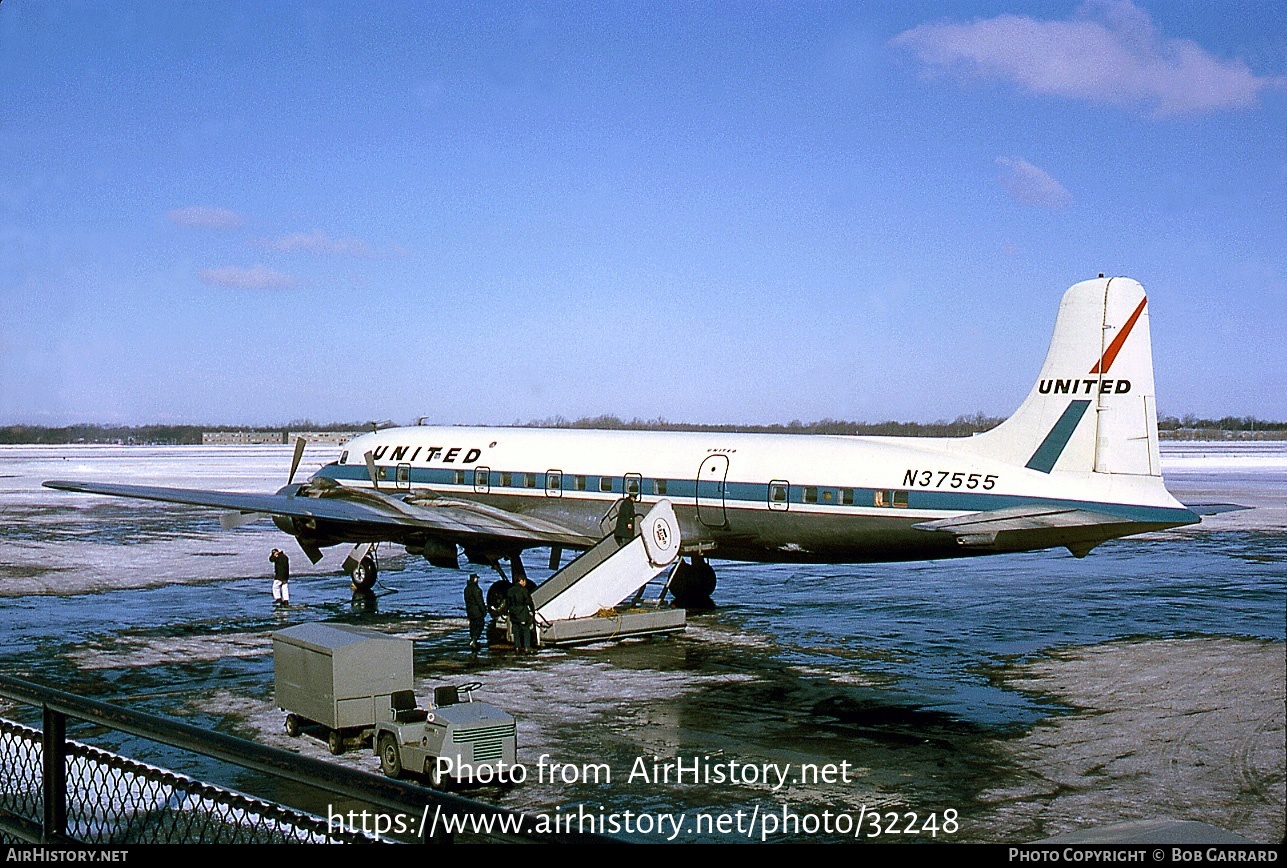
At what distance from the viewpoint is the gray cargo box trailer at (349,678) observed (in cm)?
1375

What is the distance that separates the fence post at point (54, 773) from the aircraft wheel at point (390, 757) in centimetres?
641

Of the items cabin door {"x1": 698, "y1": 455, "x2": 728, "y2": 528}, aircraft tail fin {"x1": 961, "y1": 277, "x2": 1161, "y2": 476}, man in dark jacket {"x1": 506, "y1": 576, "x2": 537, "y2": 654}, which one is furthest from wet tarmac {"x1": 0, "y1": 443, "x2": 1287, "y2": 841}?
aircraft tail fin {"x1": 961, "y1": 277, "x2": 1161, "y2": 476}

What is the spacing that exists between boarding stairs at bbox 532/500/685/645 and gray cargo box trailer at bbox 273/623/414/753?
7.38m

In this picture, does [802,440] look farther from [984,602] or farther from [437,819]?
[437,819]

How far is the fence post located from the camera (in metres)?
6.43

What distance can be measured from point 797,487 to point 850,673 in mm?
6169

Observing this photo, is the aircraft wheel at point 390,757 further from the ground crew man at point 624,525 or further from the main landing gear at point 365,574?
the main landing gear at point 365,574

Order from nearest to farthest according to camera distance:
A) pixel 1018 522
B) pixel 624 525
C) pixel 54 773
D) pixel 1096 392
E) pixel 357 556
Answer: pixel 54 773 → pixel 1018 522 → pixel 1096 392 → pixel 624 525 → pixel 357 556

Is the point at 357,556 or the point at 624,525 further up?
the point at 624,525

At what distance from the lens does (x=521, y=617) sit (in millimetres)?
20984

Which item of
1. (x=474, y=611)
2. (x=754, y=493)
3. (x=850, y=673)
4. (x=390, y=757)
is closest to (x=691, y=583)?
(x=754, y=493)

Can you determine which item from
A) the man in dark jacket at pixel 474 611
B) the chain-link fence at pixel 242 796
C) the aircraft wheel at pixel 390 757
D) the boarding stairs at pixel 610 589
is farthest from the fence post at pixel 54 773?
the boarding stairs at pixel 610 589

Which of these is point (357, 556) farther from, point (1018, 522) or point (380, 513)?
point (1018, 522)

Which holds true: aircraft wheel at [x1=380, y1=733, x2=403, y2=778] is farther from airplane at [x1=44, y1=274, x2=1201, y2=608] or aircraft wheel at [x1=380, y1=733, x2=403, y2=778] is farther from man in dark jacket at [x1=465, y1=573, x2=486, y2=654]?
airplane at [x1=44, y1=274, x2=1201, y2=608]
